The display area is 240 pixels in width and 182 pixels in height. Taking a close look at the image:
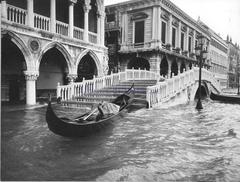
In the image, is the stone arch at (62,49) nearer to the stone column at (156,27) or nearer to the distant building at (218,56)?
the stone column at (156,27)

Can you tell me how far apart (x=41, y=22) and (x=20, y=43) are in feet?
5.82

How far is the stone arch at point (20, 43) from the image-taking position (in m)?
9.17

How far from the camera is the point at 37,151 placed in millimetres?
4445

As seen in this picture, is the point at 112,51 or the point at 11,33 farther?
the point at 112,51

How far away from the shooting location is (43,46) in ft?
35.1

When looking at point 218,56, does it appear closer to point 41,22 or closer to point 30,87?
point 41,22

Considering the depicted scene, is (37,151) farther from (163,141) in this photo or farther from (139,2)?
(139,2)

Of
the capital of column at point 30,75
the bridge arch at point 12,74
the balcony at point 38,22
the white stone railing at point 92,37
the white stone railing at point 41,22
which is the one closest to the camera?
the balcony at point 38,22

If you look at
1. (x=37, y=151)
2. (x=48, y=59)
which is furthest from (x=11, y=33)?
(x=37, y=151)

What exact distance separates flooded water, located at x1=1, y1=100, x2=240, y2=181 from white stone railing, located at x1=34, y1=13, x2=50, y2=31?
559cm

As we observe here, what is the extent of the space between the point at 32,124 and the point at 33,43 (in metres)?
4.79

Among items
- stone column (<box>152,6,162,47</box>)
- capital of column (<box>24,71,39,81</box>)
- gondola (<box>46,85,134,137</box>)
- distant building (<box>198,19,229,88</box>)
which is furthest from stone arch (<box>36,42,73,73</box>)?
distant building (<box>198,19,229,88</box>)

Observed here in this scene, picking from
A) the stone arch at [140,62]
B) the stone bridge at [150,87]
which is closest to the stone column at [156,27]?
the stone arch at [140,62]

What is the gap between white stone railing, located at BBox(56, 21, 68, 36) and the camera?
11891 mm
